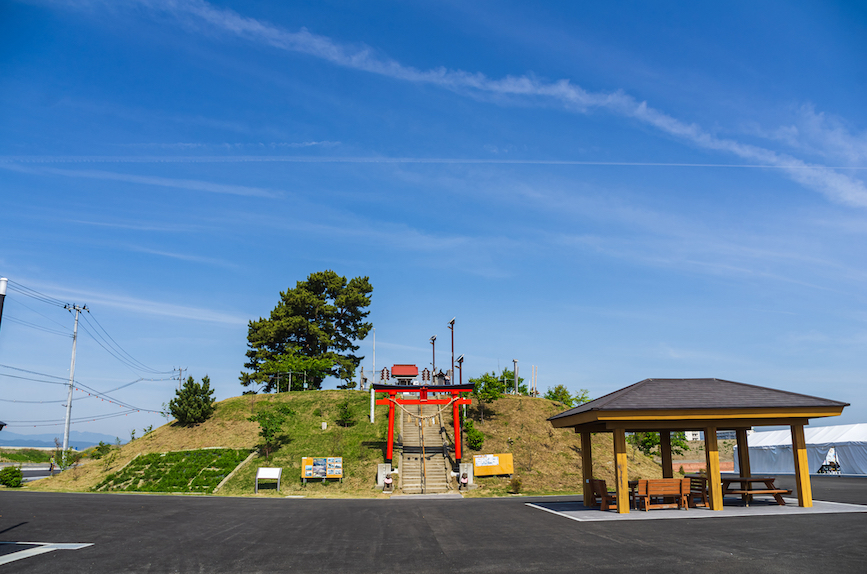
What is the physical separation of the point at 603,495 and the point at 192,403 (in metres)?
31.5

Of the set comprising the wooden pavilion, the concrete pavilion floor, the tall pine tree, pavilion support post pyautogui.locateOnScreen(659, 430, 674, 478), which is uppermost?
the tall pine tree

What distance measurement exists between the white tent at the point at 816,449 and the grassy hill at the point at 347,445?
17.1m

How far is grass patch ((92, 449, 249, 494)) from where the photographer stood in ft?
98.1

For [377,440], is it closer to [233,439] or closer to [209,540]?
[233,439]

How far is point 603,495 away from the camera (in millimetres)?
18594

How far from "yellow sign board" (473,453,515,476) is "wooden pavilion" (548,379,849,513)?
34.7ft

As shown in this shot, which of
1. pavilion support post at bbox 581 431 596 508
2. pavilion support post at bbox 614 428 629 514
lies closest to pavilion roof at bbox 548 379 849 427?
pavilion support post at bbox 614 428 629 514

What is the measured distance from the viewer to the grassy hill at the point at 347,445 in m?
29.4

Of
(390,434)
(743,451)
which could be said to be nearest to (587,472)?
(743,451)

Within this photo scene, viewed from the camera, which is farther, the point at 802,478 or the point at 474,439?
the point at 474,439

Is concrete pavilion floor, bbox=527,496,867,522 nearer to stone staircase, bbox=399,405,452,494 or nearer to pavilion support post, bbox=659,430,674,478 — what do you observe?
pavilion support post, bbox=659,430,674,478

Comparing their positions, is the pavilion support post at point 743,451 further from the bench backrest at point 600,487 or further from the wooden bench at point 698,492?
the bench backrest at point 600,487

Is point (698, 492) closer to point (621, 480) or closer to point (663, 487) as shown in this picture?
point (663, 487)

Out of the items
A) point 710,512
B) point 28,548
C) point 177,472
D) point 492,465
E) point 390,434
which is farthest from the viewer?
point 177,472
